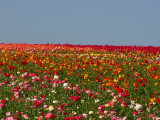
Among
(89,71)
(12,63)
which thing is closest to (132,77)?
(89,71)

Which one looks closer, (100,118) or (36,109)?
(100,118)

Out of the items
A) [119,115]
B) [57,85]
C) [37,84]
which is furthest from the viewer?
[37,84]

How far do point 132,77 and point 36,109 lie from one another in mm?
3953

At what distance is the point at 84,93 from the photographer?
20.9 ft

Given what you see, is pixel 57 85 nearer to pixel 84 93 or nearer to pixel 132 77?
pixel 84 93

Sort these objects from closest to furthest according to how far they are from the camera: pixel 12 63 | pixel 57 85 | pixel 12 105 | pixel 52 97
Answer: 1. pixel 12 105
2. pixel 52 97
3. pixel 57 85
4. pixel 12 63

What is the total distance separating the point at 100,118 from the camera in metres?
4.61

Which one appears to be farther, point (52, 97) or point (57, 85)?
point (57, 85)

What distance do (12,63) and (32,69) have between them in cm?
148

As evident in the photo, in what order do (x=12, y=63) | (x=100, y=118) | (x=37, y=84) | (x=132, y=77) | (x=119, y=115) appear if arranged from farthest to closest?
1. (x=12, y=63)
2. (x=132, y=77)
3. (x=37, y=84)
4. (x=119, y=115)
5. (x=100, y=118)

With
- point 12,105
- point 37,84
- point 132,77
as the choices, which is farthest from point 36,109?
point 132,77

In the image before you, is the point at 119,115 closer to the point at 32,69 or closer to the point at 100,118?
the point at 100,118

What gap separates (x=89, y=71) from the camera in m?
9.15

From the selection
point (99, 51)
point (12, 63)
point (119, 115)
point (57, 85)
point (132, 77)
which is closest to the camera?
point (119, 115)
